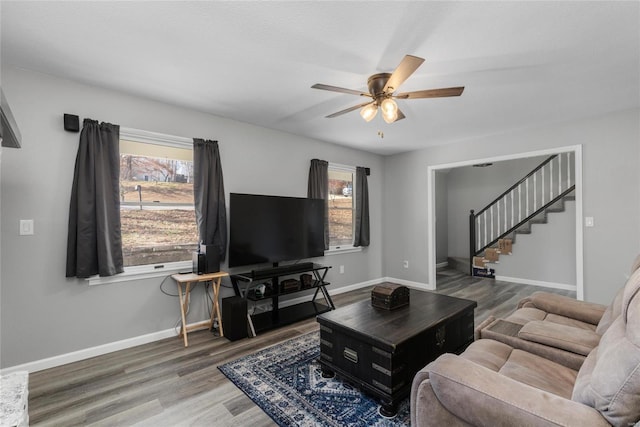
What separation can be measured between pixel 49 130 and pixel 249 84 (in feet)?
5.73

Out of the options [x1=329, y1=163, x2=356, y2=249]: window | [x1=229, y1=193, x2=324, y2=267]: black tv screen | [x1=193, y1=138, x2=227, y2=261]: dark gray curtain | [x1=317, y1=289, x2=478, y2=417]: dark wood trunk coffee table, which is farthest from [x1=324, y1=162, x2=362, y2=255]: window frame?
[x1=317, y1=289, x2=478, y2=417]: dark wood trunk coffee table

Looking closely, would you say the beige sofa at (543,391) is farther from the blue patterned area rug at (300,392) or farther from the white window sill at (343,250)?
the white window sill at (343,250)

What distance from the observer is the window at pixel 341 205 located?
4.96 metres

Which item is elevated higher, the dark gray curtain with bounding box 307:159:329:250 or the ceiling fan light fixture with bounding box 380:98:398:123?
the ceiling fan light fixture with bounding box 380:98:398:123

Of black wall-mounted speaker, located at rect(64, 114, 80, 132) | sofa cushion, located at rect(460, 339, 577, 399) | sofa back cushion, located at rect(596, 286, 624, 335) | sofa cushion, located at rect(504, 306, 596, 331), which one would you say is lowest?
sofa cushion, located at rect(460, 339, 577, 399)

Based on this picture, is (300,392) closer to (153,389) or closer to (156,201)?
(153,389)

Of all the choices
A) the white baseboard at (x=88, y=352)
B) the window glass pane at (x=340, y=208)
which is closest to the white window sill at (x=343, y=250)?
the window glass pane at (x=340, y=208)

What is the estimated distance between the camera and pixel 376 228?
18.4ft

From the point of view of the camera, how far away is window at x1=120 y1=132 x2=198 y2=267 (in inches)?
118

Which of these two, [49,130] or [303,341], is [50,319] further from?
[303,341]

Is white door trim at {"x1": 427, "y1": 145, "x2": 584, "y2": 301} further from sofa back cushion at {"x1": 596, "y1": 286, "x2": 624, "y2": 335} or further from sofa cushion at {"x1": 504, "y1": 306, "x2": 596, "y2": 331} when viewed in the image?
sofa back cushion at {"x1": 596, "y1": 286, "x2": 624, "y2": 335}

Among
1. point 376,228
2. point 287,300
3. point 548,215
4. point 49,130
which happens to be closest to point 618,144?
point 548,215

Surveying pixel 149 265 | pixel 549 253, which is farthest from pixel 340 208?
pixel 549 253

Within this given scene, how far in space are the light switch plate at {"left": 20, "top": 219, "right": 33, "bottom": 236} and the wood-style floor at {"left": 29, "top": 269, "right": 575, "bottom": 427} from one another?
1.16m
